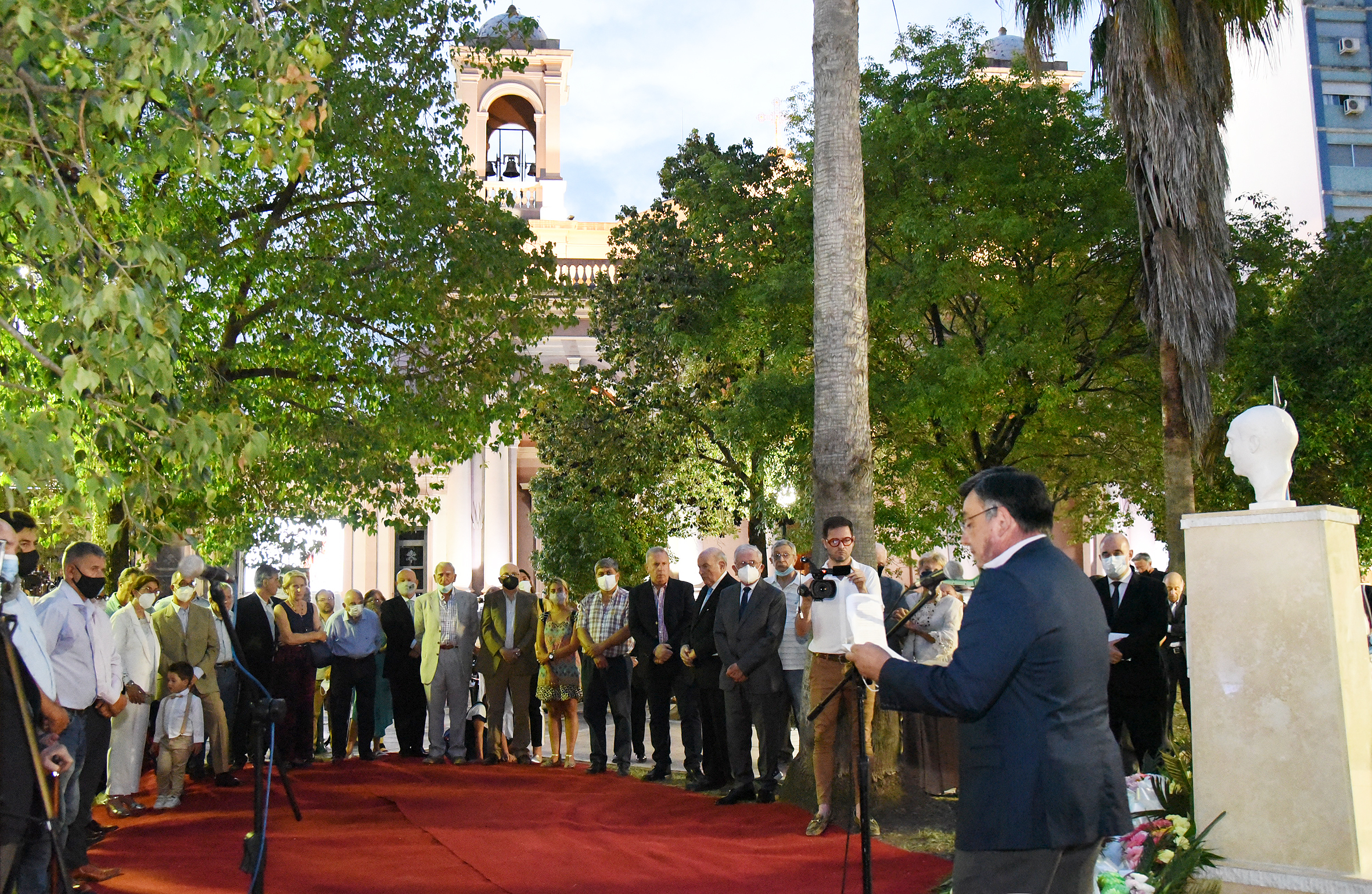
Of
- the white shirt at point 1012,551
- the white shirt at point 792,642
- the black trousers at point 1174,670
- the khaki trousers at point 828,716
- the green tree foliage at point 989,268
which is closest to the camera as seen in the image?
the white shirt at point 1012,551

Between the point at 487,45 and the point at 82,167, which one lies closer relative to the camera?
the point at 82,167

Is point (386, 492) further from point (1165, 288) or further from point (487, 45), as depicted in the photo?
point (1165, 288)

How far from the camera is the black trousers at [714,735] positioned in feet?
37.2

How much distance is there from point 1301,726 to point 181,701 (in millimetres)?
9253

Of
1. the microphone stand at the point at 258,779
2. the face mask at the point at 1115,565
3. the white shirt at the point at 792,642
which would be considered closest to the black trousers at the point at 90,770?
the microphone stand at the point at 258,779

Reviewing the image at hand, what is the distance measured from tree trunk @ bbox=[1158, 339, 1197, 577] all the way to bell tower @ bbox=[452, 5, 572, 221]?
25052 millimetres

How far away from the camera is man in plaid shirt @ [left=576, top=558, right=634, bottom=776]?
41.6 feet

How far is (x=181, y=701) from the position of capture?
10977 millimetres

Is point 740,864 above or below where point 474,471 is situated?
below

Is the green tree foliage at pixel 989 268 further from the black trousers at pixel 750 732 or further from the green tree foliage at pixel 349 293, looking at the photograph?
the black trousers at pixel 750 732

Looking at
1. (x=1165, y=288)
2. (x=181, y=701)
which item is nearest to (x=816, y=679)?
(x=181, y=701)

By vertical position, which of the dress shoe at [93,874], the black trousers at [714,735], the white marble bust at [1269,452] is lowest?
the dress shoe at [93,874]

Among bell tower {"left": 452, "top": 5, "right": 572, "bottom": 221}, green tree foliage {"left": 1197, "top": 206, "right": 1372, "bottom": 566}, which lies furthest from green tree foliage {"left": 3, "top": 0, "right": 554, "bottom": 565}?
bell tower {"left": 452, "top": 5, "right": 572, "bottom": 221}

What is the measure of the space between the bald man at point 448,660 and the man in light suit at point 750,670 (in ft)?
14.0
